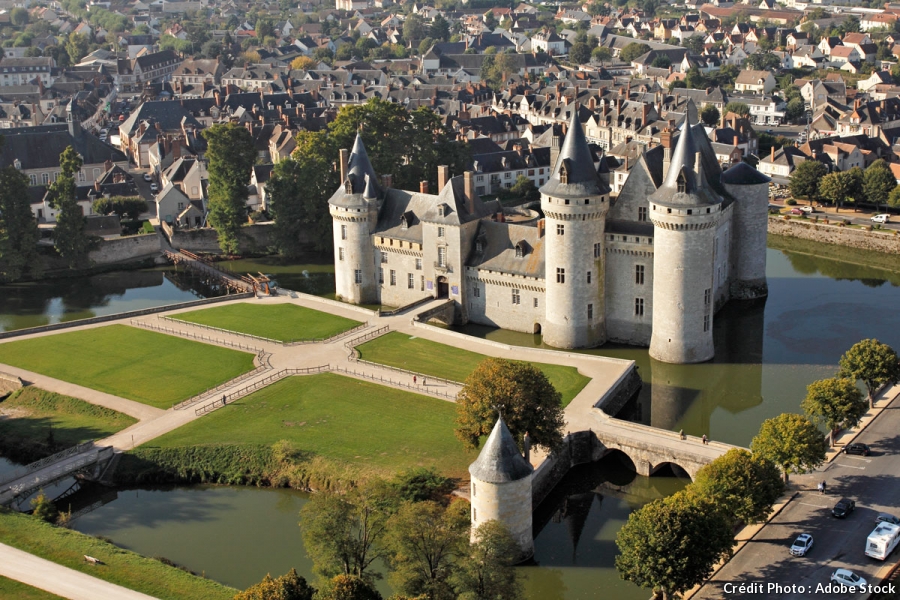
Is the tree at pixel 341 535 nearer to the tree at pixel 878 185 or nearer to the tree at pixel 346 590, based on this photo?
the tree at pixel 346 590

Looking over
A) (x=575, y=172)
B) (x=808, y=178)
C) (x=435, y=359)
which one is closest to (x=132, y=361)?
(x=435, y=359)

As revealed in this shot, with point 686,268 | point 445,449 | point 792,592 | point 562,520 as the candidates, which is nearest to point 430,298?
point 686,268

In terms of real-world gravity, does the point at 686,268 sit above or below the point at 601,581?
above

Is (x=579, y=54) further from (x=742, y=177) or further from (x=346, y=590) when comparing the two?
(x=346, y=590)

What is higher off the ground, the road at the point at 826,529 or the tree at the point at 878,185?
the tree at the point at 878,185

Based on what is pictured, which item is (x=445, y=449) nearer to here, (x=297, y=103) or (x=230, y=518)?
(x=230, y=518)

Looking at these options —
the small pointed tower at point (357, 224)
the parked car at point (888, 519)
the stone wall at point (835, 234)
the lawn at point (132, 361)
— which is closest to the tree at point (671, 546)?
the parked car at point (888, 519)
